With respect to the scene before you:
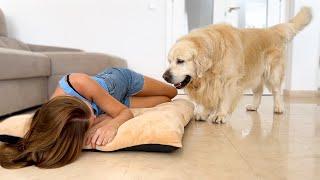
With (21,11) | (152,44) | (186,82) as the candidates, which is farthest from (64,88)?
(21,11)

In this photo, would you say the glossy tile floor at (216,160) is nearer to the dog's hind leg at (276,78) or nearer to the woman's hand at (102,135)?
the woman's hand at (102,135)

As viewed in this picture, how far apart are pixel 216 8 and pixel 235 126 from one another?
9.61 ft

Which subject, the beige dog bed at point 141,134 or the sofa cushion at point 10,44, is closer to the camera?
the beige dog bed at point 141,134

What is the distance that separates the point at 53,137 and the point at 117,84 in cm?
86

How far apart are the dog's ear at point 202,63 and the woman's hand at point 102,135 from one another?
0.93 metres

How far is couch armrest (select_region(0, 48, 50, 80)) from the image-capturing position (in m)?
2.37

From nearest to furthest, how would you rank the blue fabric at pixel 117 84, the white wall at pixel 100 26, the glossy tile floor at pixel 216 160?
the glossy tile floor at pixel 216 160, the blue fabric at pixel 117 84, the white wall at pixel 100 26

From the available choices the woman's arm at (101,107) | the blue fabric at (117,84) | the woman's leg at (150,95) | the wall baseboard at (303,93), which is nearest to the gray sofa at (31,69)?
the blue fabric at (117,84)

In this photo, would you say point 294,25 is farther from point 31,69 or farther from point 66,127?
point 66,127

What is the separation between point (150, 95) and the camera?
2545 mm

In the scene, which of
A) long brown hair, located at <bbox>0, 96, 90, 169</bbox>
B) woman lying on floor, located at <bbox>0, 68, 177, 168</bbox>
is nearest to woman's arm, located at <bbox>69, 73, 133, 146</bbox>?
woman lying on floor, located at <bbox>0, 68, 177, 168</bbox>

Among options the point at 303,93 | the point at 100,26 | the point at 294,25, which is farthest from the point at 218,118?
the point at 100,26

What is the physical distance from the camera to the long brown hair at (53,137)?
126 cm

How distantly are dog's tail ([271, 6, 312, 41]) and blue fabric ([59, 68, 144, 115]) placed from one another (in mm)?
1412
